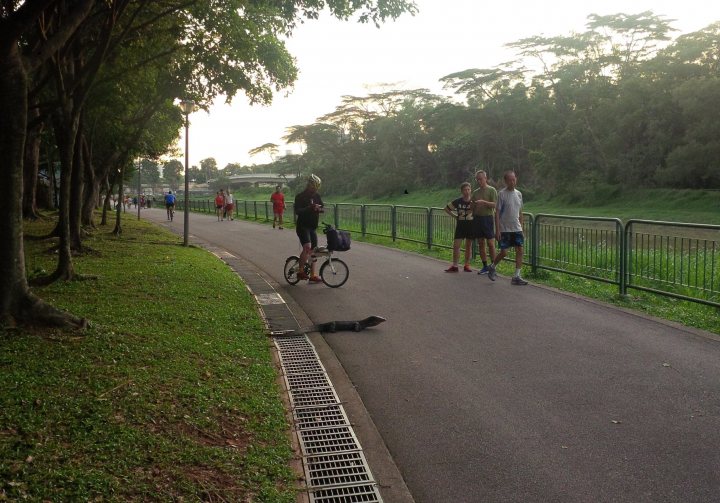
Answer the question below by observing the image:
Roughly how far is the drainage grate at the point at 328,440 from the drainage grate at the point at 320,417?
0.28 feet

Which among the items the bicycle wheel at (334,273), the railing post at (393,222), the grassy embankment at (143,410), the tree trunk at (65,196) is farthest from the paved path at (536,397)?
the railing post at (393,222)

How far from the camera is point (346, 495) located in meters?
3.96

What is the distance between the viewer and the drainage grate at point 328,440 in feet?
15.1

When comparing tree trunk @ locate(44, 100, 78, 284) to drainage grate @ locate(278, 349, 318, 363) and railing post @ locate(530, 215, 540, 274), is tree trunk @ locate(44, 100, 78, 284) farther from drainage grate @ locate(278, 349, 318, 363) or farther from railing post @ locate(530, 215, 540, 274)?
railing post @ locate(530, 215, 540, 274)

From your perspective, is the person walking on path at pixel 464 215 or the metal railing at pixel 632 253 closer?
the metal railing at pixel 632 253

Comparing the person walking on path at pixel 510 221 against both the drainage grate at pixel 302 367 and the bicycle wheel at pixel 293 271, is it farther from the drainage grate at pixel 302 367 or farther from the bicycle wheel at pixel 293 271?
the drainage grate at pixel 302 367

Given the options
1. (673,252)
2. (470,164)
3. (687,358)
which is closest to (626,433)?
(687,358)

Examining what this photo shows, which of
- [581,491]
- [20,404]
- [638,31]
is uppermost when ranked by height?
[638,31]

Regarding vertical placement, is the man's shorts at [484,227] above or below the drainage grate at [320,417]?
above

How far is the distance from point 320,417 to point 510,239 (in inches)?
286

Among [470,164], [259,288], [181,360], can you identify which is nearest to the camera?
[181,360]

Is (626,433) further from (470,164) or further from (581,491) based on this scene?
(470,164)

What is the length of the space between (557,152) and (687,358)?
42232 mm

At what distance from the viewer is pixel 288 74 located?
68.9ft
